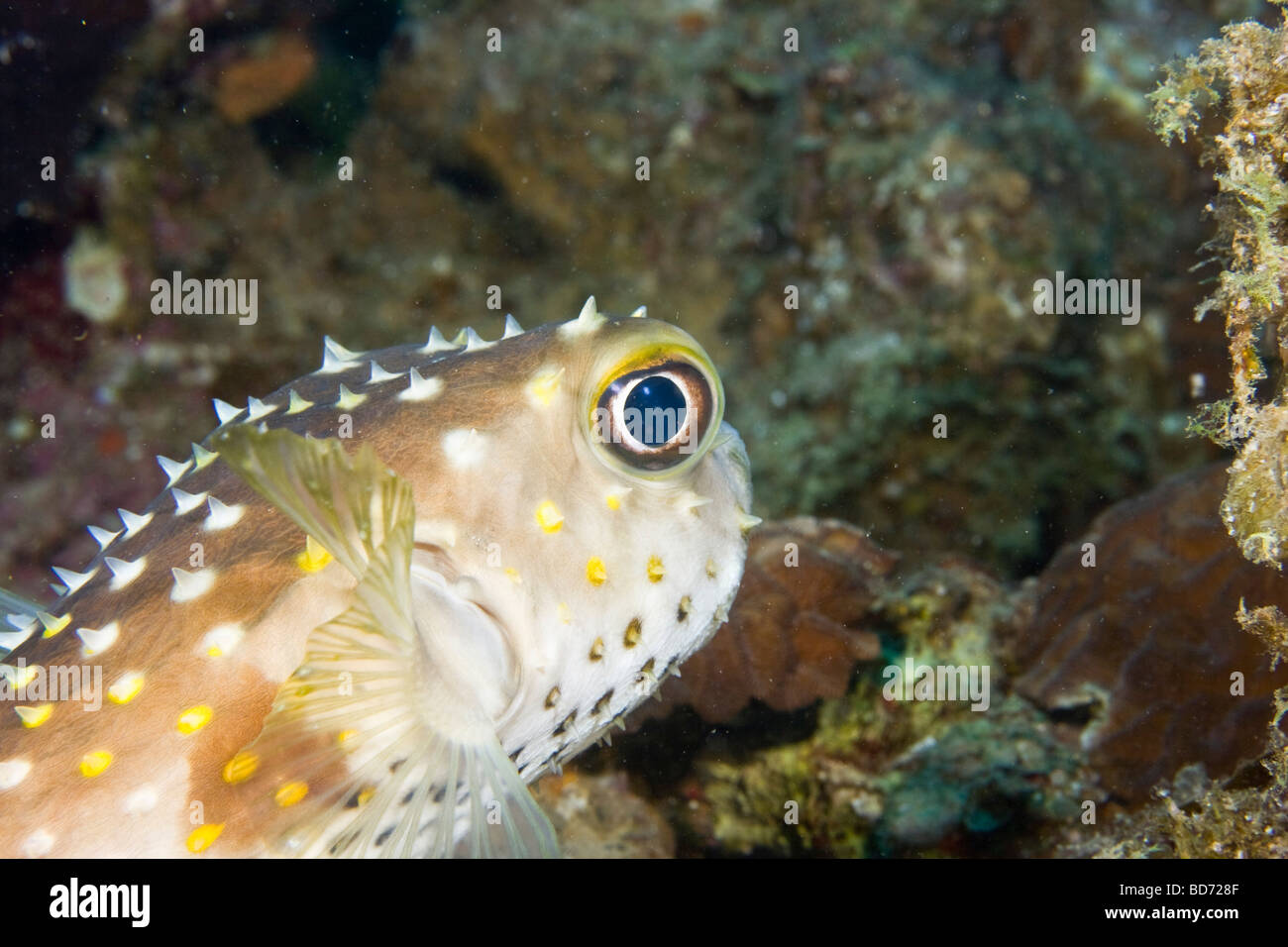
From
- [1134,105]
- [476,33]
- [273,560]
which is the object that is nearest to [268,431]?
[273,560]

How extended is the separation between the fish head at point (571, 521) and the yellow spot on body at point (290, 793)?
39 cm

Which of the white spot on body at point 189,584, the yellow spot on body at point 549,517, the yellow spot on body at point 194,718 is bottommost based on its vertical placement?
the yellow spot on body at point 194,718

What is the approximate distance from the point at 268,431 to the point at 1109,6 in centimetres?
725

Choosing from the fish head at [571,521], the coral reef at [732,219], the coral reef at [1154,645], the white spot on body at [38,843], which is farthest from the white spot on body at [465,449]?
the coral reef at [732,219]

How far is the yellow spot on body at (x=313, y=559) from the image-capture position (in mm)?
1792

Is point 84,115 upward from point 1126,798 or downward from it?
upward

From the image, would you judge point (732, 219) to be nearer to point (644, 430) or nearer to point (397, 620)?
point (644, 430)

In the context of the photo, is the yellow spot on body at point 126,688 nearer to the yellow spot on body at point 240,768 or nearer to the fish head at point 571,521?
the yellow spot on body at point 240,768

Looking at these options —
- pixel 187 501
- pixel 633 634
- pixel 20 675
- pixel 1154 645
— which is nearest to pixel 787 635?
pixel 1154 645

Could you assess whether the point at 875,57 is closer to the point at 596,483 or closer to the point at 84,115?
the point at 596,483

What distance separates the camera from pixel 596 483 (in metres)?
1.90

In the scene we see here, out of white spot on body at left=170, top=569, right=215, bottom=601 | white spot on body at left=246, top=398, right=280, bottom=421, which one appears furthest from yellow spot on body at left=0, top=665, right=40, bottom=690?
white spot on body at left=246, top=398, right=280, bottom=421

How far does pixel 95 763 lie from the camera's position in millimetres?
1684
